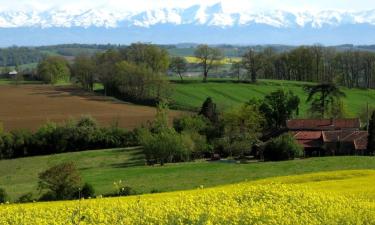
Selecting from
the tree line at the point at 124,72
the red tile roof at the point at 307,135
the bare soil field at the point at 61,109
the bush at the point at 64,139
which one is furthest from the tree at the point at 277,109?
the tree line at the point at 124,72

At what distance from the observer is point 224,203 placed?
16562 millimetres

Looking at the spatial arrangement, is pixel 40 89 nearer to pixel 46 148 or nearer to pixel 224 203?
pixel 46 148

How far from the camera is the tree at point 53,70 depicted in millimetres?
159250

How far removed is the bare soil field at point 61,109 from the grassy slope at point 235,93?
1041 centimetres

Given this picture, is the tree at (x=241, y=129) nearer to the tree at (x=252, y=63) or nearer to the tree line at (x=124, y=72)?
the tree line at (x=124, y=72)

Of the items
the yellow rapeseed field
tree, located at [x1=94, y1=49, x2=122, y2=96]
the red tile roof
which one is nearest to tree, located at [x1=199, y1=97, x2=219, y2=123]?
the red tile roof

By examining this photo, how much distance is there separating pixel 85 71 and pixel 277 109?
57707 mm

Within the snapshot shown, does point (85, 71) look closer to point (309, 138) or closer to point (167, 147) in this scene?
point (167, 147)

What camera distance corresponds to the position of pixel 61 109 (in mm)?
107062

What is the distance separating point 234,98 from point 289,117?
3072cm

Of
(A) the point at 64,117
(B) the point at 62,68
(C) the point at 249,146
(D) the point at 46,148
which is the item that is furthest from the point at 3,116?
(B) the point at 62,68

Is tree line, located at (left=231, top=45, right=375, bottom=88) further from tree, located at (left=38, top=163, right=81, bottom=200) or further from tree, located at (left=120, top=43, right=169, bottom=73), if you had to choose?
tree, located at (left=38, top=163, right=81, bottom=200)

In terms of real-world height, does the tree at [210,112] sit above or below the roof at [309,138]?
above

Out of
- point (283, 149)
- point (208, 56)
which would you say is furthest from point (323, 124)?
point (208, 56)
